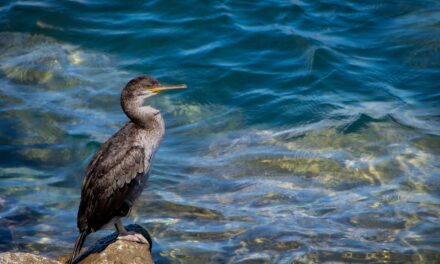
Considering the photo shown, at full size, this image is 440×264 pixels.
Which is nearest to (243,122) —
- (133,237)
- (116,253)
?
(133,237)

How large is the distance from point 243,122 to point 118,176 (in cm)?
457

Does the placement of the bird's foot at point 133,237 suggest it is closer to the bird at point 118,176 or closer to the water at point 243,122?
the bird at point 118,176

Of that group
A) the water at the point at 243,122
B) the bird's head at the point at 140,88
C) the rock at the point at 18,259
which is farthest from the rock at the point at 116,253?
the bird's head at the point at 140,88

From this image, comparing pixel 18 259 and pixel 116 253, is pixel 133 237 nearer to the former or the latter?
pixel 116 253

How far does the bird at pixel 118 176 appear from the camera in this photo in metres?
7.32

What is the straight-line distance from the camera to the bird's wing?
7.32 metres

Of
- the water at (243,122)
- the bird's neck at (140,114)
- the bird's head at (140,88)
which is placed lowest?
the water at (243,122)

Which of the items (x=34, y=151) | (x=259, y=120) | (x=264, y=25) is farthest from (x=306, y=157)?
(x=264, y=25)

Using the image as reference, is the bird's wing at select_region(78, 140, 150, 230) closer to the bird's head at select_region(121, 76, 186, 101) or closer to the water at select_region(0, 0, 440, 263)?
the bird's head at select_region(121, 76, 186, 101)

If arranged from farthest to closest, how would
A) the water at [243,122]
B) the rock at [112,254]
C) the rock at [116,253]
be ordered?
the water at [243,122] < the rock at [116,253] < the rock at [112,254]

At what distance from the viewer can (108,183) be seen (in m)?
7.38

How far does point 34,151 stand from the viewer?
1102cm

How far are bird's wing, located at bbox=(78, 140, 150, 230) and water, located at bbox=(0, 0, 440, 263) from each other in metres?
1.27

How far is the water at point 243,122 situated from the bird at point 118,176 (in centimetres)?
120
